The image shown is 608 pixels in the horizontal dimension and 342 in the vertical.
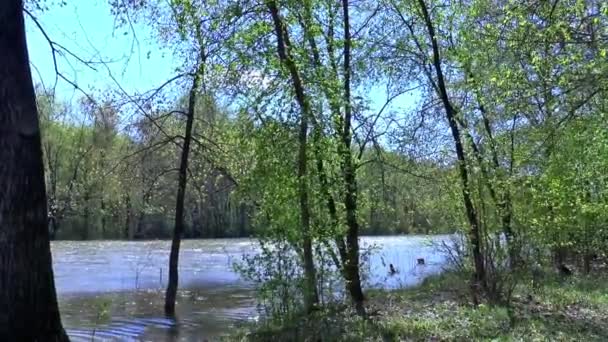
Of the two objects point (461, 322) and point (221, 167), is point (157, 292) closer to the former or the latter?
point (221, 167)

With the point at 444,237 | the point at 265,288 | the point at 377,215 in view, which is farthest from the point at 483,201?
the point at 265,288

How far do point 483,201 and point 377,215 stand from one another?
2790 millimetres

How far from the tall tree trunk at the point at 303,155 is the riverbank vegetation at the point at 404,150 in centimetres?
3

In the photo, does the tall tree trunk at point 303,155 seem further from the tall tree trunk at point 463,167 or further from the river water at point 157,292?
the tall tree trunk at point 463,167

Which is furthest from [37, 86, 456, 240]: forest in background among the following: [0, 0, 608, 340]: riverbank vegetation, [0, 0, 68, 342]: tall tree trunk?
[0, 0, 68, 342]: tall tree trunk

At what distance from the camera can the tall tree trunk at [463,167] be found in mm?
11156

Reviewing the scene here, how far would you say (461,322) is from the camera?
9.23 m

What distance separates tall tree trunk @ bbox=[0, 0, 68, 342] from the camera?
20.7ft

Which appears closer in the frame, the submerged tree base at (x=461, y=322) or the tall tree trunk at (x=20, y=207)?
the tall tree trunk at (x=20, y=207)

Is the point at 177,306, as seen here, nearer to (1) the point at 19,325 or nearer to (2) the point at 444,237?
(2) the point at 444,237

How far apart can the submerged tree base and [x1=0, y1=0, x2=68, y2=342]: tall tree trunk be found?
3333 mm

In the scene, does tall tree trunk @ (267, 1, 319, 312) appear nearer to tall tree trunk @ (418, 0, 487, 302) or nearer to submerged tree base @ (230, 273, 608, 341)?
submerged tree base @ (230, 273, 608, 341)

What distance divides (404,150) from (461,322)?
5.82 m

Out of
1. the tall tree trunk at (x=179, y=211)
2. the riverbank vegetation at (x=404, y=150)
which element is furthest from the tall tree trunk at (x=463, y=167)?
the tall tree trunk at (x=179, y=211)
